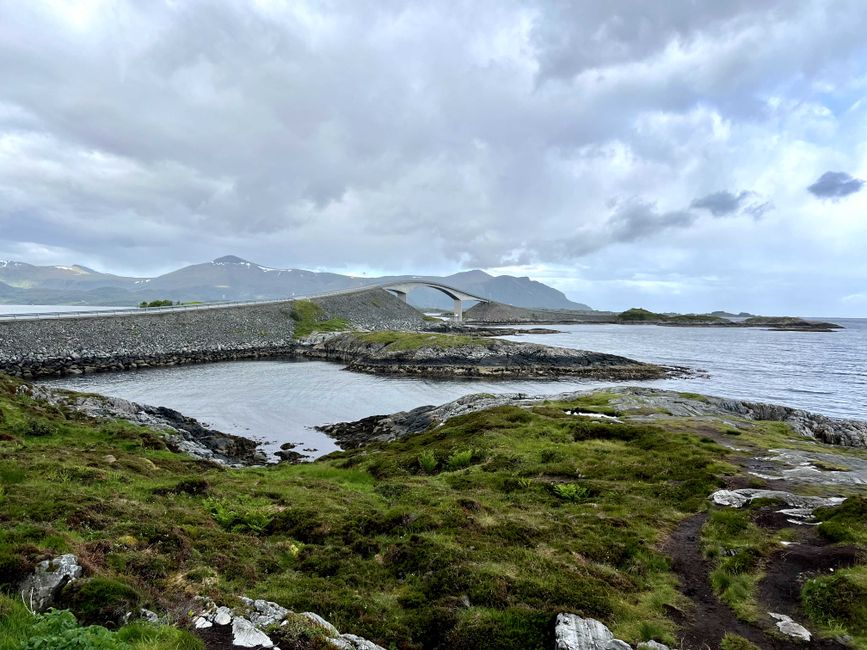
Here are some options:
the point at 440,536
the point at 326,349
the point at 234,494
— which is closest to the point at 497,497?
the point at 440,536

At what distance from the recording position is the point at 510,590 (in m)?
11.5

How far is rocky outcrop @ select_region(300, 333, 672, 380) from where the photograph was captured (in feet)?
278

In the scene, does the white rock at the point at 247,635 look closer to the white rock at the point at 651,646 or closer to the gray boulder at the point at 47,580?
the gray boulder at the point at 47,580

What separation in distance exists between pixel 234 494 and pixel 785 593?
1782 centimetres

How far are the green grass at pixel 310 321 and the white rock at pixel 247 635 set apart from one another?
109465mm

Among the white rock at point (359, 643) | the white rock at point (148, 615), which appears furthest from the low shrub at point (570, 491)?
the white rock at point (148, 615)

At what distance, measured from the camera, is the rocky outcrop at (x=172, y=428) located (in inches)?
1276

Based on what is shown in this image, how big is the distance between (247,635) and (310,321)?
124526 millimetres

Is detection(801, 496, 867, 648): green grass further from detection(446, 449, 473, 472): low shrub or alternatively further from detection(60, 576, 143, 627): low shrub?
detection(446, 449, 473, 472): low shrub

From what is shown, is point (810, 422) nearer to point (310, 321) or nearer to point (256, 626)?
point (256, 626)

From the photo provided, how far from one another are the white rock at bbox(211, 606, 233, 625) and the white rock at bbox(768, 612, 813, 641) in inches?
454

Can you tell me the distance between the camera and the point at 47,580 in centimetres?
915

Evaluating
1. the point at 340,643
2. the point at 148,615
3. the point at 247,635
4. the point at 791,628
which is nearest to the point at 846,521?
the point at 791,628

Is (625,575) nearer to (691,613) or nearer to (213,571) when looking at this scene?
(691,613)
